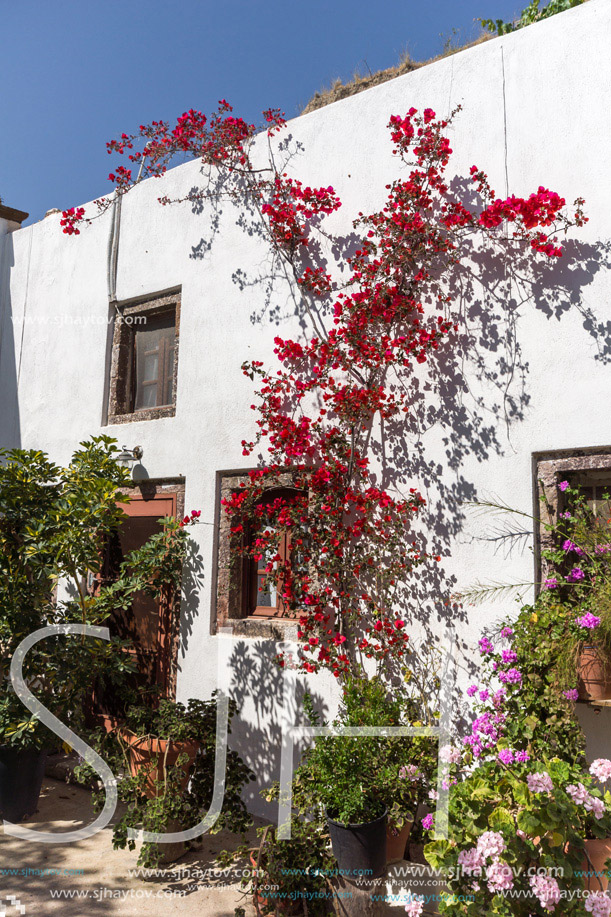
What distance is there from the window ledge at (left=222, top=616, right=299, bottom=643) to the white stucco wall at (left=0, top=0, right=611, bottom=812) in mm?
99

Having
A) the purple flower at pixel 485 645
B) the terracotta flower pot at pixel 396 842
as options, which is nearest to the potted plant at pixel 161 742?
the terracotta flower pot at pixel 396 842

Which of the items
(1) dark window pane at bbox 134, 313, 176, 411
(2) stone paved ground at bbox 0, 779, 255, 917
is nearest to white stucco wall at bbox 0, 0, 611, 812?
(1) dark window pane at bbox 134, 313, 176, 411

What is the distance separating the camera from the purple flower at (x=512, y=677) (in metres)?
3.59

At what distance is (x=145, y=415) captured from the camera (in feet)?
20.4

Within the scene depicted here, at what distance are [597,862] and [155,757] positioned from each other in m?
2.70

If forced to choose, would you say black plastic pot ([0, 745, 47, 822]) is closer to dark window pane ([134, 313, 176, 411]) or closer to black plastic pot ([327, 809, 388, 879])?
black plastic pot ([327, 809, 388, 879])

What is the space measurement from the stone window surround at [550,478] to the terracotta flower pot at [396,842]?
1.51 meters

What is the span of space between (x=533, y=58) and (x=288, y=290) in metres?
2.14

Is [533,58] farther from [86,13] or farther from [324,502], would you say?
[86,13]

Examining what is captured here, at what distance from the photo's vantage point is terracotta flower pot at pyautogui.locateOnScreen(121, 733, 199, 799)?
450 cm

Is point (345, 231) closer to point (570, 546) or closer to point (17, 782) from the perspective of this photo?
point (570, 546)

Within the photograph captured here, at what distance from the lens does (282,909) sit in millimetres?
3535

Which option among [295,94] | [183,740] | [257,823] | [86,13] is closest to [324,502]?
[183,740]

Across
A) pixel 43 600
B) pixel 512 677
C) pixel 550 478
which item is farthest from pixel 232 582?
pixel 550 478
